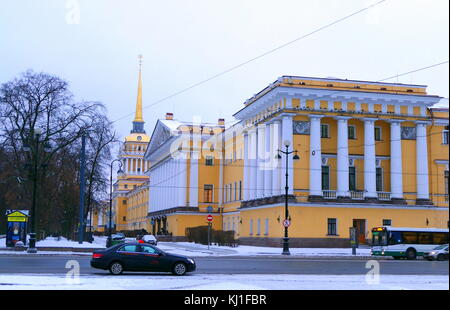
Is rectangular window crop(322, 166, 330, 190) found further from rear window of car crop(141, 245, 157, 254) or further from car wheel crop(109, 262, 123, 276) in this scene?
car wheel crop(109, 262, 123, 276)

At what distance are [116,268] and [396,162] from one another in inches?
1642

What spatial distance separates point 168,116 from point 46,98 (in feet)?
218

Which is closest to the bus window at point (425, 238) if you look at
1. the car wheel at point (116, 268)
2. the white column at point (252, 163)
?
the white column at point (252, 163)

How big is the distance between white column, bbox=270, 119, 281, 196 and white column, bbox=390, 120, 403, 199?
10982mm

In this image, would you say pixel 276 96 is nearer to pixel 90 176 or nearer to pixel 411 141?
pixel 411 141

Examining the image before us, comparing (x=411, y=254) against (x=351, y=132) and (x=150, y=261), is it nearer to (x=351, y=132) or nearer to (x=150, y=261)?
(x=351, y=132)

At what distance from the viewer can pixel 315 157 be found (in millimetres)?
Answer: 56938

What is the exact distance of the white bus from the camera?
4422cm

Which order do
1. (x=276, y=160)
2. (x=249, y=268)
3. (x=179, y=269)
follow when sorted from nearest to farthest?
(x=179, y=269)
(x=249, y=268)
(x=276, y=160)

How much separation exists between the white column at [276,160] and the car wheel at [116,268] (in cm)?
3519

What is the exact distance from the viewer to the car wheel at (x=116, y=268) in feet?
75.8

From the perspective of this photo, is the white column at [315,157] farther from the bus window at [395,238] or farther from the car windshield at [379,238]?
the bus window at [395,238]

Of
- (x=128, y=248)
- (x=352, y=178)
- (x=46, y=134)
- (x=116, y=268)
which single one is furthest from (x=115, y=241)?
(x=116, y=268)

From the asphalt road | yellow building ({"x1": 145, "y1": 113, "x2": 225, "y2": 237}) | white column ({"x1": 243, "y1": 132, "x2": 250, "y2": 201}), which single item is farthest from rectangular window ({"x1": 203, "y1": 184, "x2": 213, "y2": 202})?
the asphalt road
